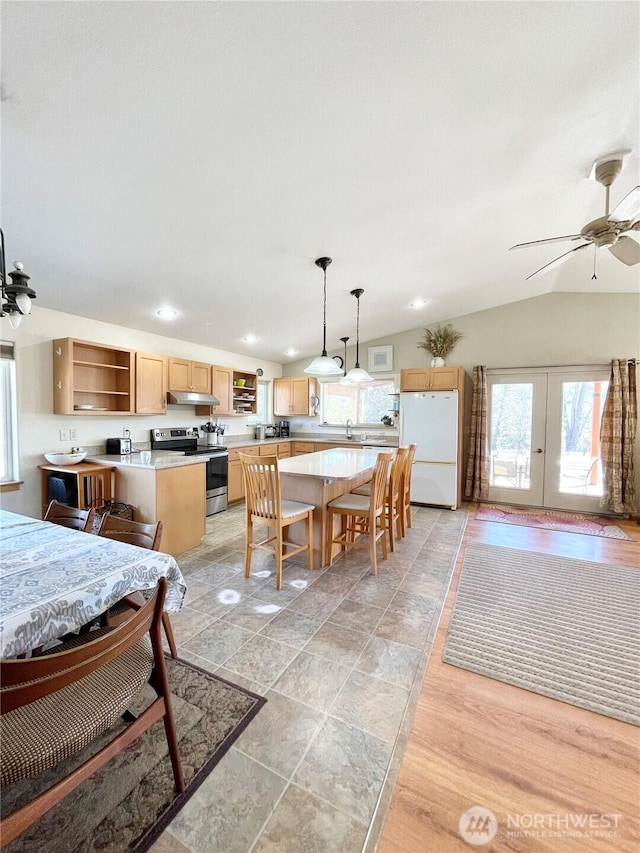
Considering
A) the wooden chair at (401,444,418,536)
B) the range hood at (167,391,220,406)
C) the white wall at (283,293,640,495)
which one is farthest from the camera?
the white wall at (283,293,640,495)

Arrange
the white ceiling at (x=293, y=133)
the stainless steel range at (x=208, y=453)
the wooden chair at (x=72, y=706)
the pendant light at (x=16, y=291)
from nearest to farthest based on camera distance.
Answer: the wooden chair at (x=72, y=706)
the white ceiling at (x=293, y=133)
the pendant light at (x=16, y=291)
the stainless steel range at (x=208, y=453)

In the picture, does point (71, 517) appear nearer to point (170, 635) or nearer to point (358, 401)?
point (170, 635)

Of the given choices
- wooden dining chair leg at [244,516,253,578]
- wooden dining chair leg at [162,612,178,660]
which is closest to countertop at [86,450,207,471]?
wooden dining chair leg at [244,516,253,578]

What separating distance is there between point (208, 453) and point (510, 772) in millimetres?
3789

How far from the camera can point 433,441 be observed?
482 centimetres

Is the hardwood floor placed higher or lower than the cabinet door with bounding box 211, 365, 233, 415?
lower

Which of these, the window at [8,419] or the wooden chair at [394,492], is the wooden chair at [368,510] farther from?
the window at [8,419]

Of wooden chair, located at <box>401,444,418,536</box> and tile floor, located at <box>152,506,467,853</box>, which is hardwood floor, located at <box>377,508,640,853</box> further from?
wooden chair, located at <box>401,444,418,536</box>

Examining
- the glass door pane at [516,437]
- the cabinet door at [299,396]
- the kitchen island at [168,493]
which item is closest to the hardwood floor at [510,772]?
the kitchen island at [168,493]

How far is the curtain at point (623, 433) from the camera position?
4.31 m

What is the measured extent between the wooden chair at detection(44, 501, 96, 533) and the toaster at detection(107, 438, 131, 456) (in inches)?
70.3

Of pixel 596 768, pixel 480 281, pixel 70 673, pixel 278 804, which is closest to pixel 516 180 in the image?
pixel 480 281

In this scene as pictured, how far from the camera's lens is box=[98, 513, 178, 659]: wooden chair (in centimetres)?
162

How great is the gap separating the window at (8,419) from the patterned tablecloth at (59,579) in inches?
69.8
